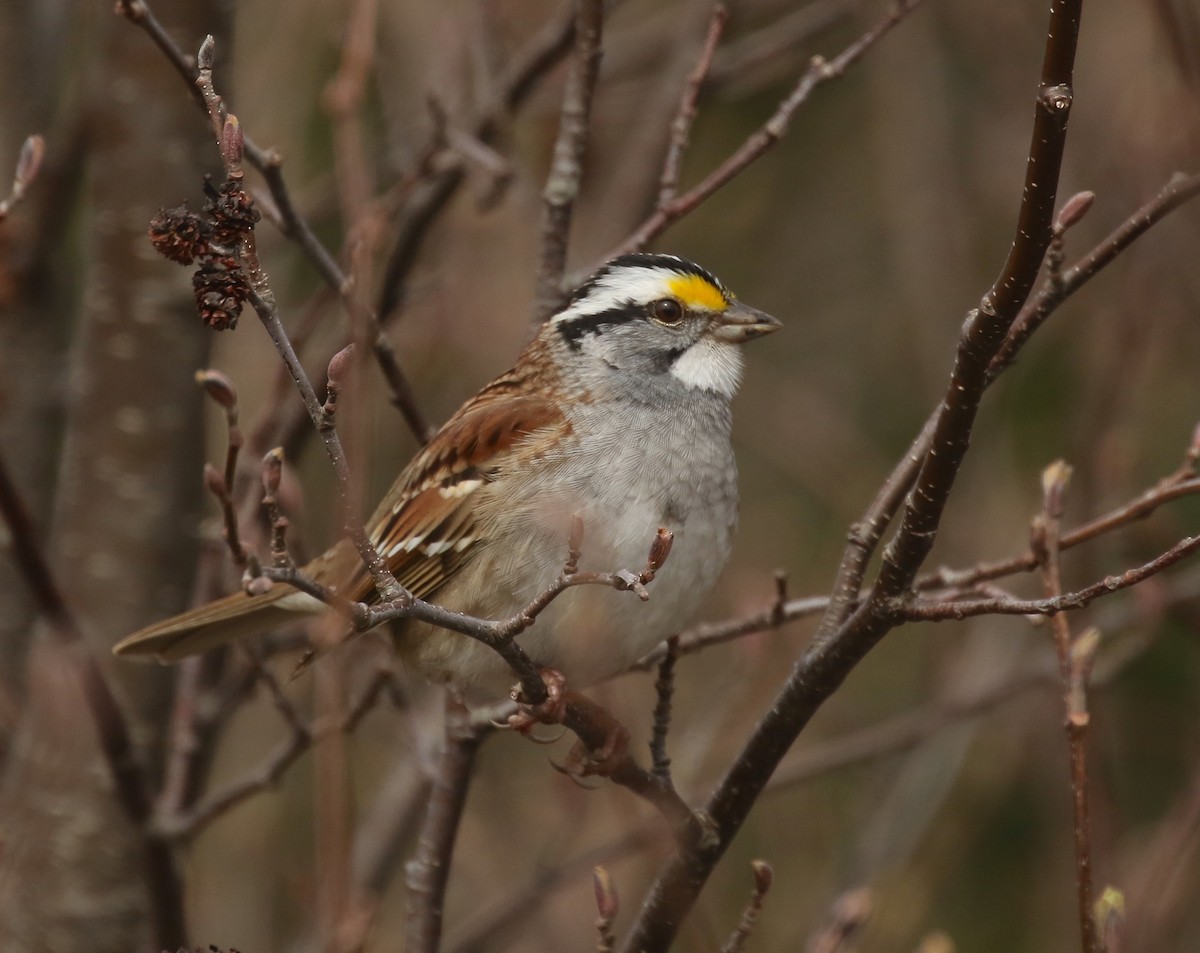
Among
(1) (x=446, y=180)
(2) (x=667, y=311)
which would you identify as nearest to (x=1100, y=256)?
(2) (x=667, y=311)

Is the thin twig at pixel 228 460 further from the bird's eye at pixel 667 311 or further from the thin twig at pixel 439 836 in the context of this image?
the bird's eye at pixel 667 311

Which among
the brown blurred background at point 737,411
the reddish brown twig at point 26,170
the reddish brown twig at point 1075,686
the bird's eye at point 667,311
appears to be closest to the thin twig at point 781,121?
the bird's eye at point 667,311

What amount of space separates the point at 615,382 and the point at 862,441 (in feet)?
9.81

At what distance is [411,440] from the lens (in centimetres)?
601

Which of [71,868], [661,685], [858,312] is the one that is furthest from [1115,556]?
[71,868]

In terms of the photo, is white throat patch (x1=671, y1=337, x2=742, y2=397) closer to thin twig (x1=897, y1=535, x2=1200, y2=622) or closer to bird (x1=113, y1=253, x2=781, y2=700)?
bird (x1=113, y1=253, x2=781, y2=700)

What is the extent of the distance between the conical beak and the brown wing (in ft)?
1.62

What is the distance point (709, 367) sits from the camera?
12.5 ft

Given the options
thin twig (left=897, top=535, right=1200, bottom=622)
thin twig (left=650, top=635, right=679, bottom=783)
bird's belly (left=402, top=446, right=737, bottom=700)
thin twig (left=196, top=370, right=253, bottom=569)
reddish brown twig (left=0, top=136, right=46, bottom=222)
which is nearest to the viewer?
thin twig (left=196, top=370, right=253, bottom=569)

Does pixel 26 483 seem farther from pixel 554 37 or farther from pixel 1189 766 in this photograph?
pixel 1189 766

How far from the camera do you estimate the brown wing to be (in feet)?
11.4

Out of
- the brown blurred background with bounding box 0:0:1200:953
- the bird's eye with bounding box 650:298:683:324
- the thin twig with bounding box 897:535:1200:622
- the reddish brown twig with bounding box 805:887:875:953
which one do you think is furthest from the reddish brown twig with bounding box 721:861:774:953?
the bird's eye with bounding box 650:298:683:324

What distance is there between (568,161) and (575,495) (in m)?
0.80

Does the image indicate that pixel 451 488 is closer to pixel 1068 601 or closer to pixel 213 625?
pixel 213 625
